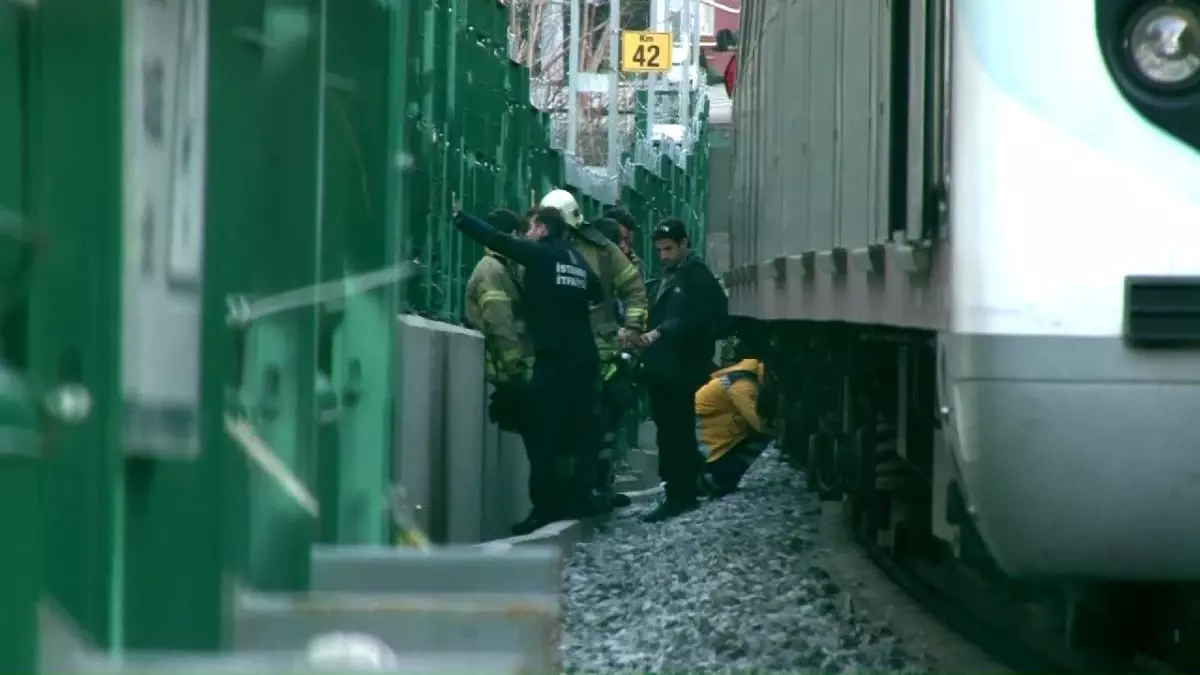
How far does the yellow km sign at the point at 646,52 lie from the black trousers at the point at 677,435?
15224mm

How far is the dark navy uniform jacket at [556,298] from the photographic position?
11406mm

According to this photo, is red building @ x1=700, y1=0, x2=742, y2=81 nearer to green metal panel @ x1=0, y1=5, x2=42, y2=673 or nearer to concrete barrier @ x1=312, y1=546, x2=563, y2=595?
concrete barrier @ x1=312, y1=546, x2=563, y2=595

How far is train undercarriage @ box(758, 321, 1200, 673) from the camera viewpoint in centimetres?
661

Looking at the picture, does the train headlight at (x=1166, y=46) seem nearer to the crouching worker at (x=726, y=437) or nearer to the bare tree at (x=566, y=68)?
the crouching worker at (x=726, y=437)

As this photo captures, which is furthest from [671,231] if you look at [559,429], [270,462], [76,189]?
[76,189]

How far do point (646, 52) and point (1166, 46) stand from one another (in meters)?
23.2

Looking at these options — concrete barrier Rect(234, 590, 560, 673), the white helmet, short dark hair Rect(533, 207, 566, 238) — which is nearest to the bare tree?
the white helmet

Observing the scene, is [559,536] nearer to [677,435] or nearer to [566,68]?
[677,435]

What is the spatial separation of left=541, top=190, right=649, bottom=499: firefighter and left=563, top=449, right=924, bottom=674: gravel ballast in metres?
0.52

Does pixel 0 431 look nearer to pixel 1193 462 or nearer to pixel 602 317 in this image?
pixel 1193 462

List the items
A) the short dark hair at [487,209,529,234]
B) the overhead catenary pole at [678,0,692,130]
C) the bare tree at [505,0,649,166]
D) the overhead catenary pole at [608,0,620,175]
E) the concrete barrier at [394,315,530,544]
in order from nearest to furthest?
1. the concrete barrier at [394,315,530,544]
2. the short dark hair at [487,209,529,234]
3. the overhead catenary pole at [608,0,620,175]
4. the overhead catenary pole at [678,0,692,130]
5. the bare tree at [505,0,649,166]

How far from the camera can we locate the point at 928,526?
30.6ft

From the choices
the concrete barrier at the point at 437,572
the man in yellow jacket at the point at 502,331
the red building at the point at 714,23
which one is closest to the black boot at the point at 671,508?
the man in yellow jacket at the point at 502,331

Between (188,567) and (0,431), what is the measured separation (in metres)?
1.07
